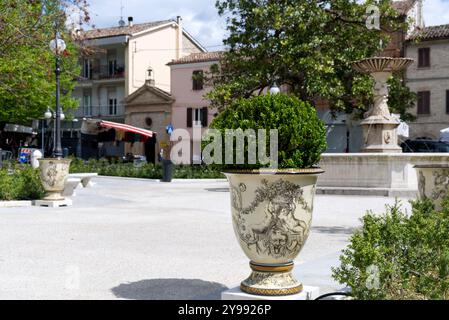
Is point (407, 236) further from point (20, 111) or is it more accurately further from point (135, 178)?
point (20, 111)

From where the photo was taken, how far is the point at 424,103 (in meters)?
37.9

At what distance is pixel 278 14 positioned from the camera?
2155 cm

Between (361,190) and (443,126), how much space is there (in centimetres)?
2271

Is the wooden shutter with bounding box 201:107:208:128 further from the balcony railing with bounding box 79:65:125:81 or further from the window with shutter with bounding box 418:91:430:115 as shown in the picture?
the window with shutter with bounding box 418:91:430:115

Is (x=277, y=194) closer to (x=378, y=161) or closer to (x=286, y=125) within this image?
(x=286, y=125)

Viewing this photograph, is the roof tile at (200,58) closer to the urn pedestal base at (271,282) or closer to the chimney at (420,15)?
the chimney at (420,15)

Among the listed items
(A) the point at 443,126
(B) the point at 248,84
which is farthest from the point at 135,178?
(A) the point at 443,126

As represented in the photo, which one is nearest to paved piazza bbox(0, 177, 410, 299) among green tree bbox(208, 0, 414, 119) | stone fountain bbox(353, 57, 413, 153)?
stone fountain bbox(353, 57, 413, 153)

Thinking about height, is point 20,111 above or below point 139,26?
below

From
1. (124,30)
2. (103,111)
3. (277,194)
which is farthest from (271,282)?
(124,30)

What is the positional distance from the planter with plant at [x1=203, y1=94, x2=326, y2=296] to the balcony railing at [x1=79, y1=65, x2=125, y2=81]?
4492cm

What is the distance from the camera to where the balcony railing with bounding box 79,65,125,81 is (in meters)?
47.9

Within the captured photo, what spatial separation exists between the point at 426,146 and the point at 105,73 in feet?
95.2
